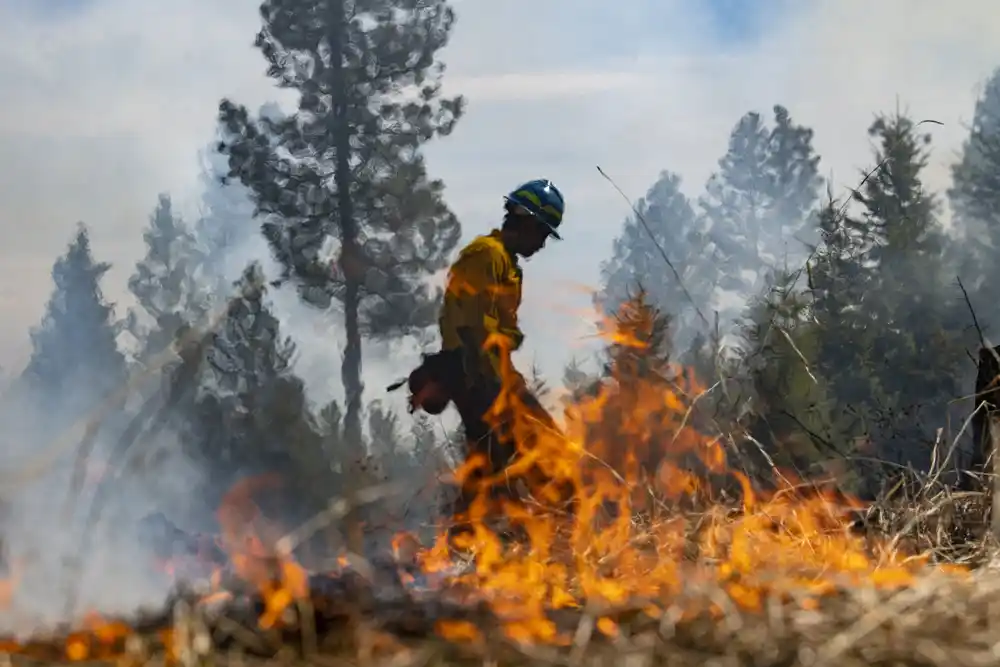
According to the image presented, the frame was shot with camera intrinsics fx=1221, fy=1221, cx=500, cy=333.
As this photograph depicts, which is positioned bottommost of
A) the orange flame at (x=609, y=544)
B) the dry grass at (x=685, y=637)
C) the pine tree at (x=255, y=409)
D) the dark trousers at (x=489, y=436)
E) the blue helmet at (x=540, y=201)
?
the dry grass at (x=685, y=637)

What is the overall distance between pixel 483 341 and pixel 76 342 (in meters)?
29.0

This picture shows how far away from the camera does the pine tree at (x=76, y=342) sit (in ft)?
97.9

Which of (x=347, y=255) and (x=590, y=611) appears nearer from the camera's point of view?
(x=590, y=611)

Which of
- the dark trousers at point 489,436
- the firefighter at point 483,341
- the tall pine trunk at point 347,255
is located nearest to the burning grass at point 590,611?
the dark trousers at point 489,436

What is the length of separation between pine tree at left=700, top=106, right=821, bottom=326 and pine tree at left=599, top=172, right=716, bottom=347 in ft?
2.28

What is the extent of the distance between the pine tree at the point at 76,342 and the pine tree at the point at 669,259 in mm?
12783

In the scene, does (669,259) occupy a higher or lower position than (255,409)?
higher

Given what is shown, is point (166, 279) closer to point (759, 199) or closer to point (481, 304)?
point (759, 199)

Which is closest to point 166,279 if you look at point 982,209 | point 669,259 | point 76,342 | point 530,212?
point 76,342

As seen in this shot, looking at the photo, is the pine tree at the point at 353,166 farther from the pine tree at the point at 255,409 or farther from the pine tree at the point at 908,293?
the pine tree at the point at 908,293

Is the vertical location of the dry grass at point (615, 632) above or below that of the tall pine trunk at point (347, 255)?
below

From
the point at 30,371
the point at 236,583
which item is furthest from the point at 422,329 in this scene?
the point at 236,583

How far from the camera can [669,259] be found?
3466 centimetres

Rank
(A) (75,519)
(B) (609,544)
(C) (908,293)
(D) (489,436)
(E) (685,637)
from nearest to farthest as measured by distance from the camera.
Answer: (E) (685,637) → (B) (609,544) → (D) (489,436) → (A) (75,519) → (C) (908,293)
